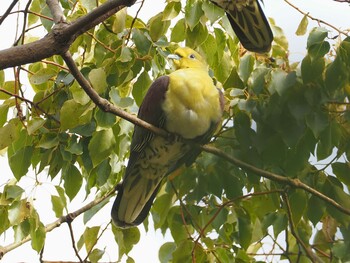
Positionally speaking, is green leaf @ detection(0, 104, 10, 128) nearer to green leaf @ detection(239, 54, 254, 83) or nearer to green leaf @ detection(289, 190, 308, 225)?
green leaf @ detection(239, 54, 254, 83)

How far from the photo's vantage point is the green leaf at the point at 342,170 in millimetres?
2260

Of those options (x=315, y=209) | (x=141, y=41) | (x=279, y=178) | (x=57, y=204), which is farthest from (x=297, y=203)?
(x=57, y=204)

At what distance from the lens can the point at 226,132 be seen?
2463 mm

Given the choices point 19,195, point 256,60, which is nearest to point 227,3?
point 256,60

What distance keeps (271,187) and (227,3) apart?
71cm

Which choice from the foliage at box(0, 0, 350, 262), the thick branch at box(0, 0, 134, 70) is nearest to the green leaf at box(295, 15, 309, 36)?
the foliage at box(0, 0, 350, 262)

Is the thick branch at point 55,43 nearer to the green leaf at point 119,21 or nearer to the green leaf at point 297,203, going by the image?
the green leaf at point 119,21

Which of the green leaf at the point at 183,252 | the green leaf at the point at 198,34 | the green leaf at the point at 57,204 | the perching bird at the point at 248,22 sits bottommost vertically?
the green leaf at the point at 183,252

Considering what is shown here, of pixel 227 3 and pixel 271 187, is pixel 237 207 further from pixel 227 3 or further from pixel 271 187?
pixel 227 3

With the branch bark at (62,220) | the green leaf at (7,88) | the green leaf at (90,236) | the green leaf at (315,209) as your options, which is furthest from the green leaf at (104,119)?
the green leaf at (315,209)

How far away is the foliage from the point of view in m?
2.12

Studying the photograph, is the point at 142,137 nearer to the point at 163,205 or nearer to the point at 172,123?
the point at 172,123

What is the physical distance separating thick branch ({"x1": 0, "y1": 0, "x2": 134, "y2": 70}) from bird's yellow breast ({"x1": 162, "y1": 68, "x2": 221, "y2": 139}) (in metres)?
0.62

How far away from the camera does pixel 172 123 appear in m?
2.67
